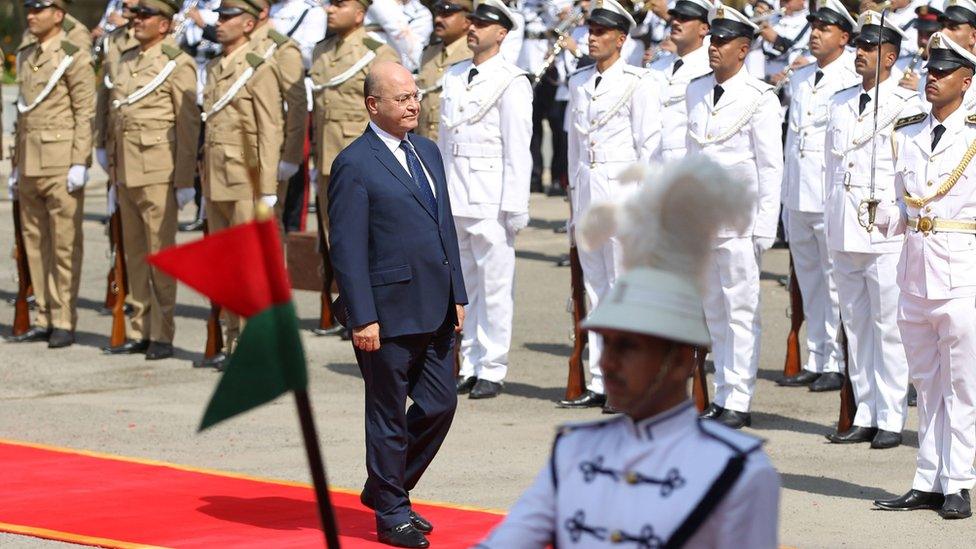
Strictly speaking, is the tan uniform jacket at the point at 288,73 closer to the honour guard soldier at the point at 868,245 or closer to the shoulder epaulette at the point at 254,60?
the shoulder epaulette at the point at 254,60

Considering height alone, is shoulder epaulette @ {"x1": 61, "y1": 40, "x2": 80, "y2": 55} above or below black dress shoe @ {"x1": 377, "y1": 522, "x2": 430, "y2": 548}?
above

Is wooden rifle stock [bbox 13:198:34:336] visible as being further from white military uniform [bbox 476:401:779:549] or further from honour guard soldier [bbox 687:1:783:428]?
white military uniform [bbox 476:401:779:549]

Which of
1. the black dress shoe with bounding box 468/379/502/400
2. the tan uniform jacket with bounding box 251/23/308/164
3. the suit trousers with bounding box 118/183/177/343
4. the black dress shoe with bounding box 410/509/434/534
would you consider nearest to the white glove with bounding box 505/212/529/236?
the black dress shoe with bounding box 468/379/502/400

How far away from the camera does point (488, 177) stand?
10094 millimetres

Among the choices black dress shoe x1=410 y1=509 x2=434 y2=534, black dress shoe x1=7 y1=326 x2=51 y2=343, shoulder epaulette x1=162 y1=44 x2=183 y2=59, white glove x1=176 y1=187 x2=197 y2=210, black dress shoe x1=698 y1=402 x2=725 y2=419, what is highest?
shoulder epaulette x1=162 y1=44 x2=183 y2=59

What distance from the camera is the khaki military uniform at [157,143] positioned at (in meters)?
11.4

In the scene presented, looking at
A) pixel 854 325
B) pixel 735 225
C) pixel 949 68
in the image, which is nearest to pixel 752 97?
pixel 854 325

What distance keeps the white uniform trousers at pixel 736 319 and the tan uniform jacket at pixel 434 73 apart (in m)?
2.50

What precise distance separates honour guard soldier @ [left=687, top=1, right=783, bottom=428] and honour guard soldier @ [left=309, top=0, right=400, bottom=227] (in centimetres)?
272

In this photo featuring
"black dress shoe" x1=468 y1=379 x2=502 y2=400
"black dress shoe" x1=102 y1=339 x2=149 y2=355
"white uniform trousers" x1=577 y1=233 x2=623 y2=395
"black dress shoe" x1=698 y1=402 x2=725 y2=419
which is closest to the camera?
"black dress shoe" x1=698 y1=402 x2=725 y2=419

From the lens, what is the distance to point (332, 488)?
25.3 feet

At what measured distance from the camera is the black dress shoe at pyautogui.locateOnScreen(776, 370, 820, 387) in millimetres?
10445

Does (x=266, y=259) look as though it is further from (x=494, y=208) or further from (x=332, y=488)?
(x=494, y=208)

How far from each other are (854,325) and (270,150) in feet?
12.8
